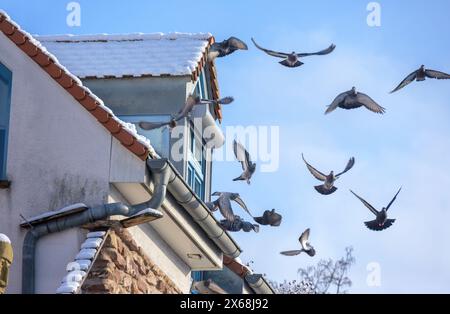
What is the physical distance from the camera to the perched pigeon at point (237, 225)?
55.0 feet

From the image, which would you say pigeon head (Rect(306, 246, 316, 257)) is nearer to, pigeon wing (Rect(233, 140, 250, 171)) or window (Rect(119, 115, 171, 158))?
pigeon wing (Rect(233, 140, 250, 171))

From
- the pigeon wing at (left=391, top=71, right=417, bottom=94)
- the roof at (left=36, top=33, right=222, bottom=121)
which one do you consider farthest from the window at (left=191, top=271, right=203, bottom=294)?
the pigeon wing at (left=391, top=71, right=417, bottom=94)

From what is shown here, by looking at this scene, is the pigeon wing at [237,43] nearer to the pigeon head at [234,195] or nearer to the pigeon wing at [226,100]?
the pigeon wing at [226,100]

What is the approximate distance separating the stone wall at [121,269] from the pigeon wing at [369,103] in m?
4.29

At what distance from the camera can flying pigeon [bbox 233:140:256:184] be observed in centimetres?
1766

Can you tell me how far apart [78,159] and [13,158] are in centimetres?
71

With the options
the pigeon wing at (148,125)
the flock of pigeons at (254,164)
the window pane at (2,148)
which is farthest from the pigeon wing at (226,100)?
the window pane at (2,148)

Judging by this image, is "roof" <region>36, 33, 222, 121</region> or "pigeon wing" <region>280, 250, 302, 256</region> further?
"pigeon wing" <region>280, 250, 302, 256</region>

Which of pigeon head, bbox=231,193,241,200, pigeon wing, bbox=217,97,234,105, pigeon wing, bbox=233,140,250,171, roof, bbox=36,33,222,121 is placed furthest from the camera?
pigeon wing, bbox=217,97,234,105

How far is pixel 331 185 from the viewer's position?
18.3m
